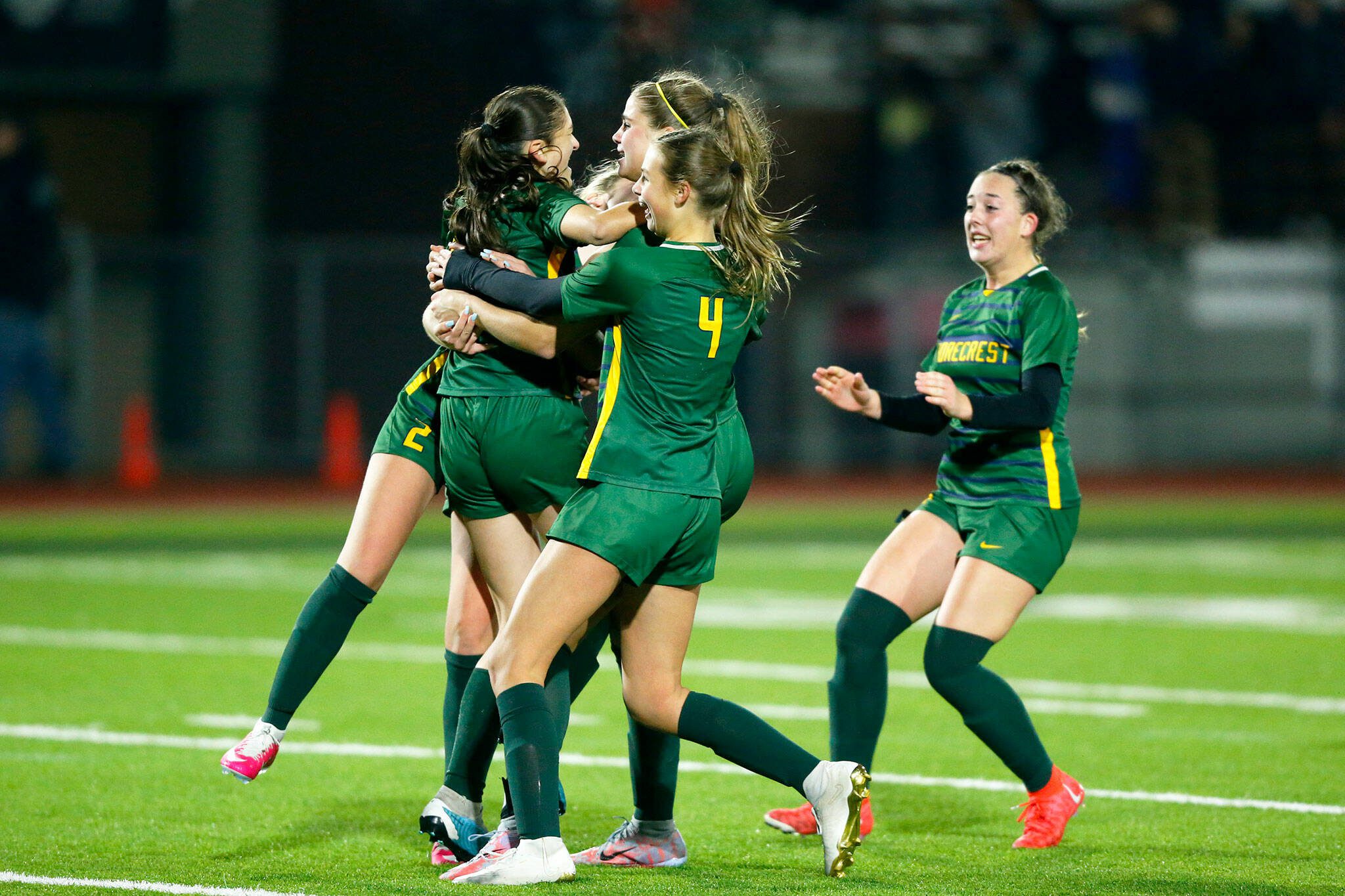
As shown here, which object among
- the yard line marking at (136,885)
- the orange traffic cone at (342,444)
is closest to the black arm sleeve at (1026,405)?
the yard line marking at (136,885)

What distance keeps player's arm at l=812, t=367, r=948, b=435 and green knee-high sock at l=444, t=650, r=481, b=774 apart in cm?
135

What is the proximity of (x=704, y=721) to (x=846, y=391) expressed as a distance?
1.23 m

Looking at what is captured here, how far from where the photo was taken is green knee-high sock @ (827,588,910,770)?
232 inches

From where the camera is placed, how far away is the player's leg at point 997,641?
224 inches

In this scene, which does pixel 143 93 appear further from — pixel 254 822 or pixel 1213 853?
pixel 1213 853

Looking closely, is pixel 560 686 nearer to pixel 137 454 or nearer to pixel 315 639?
pixel 315 639

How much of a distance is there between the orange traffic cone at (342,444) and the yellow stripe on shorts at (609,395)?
1483cm

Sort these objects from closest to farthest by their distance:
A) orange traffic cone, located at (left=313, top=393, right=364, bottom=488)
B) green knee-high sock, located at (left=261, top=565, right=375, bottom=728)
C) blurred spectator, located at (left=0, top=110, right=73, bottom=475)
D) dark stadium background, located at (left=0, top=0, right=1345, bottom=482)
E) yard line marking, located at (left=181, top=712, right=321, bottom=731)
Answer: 1. green knee-high sock, located at (left=261, top=565, right=375, bottom=728)
2. yard line marking, located at (left=181, top=712, right=321, bottom=731)
3. blurred spectator, located at (left=0, top=110, right=73, bottom=475)
4. orange traffic cone, located at (left=313, top=393, right=364, bottom=488)
5. dark stadium background, located at (left=0, top=0, right=1345, bottom=482)

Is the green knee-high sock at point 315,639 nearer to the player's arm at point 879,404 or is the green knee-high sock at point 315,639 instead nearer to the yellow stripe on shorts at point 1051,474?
the player's arm at point 879,404

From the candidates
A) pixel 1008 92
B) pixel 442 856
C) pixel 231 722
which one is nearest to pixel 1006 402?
pixel 442 856

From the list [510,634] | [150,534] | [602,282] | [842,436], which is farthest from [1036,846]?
[842,436]

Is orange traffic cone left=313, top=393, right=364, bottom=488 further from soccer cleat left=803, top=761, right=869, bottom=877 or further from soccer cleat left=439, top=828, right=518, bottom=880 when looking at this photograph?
soccer cleat left=803, top=761, right=869, bottom=877

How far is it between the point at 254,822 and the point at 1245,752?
3.73 metres

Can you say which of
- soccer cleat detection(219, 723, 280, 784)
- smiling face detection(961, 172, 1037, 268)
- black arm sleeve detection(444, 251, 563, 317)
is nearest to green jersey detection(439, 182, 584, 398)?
black arm sleeve detection(444, 251, 563, 317)
